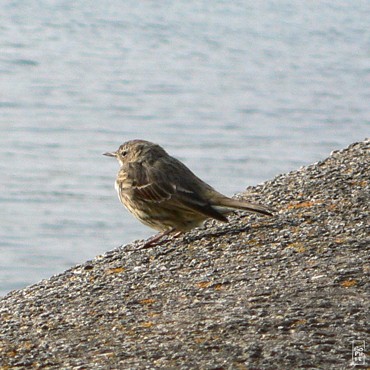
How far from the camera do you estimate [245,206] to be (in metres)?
7.96

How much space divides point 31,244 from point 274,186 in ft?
27.1

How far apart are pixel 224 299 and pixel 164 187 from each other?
200 cm

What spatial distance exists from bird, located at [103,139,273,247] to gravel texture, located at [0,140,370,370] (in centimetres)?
18

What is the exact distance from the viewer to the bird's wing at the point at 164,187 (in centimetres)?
837

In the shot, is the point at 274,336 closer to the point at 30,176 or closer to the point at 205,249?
the point at 205,249

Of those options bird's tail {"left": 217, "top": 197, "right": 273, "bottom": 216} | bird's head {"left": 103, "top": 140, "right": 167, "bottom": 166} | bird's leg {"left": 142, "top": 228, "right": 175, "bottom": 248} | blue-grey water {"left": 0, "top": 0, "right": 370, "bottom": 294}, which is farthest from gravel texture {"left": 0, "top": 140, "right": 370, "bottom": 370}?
blue-grey water {"left": 0, "top": 0, "right": 370, "bottom": 294}

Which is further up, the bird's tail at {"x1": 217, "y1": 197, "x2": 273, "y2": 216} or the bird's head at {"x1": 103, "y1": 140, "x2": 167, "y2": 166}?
the bird's head at {"x1": 103, "y1": 140, "x2": 167, "y2": 166}

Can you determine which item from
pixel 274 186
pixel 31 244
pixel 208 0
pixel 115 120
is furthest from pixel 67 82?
pixel 274 186

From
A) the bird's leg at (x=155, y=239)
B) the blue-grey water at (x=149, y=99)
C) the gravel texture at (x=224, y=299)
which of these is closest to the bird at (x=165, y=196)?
the bird's leg at (x=155, y=239)

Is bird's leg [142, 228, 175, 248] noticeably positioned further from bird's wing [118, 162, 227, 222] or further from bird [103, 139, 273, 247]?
bird's wing [118, 162, 227, 222]

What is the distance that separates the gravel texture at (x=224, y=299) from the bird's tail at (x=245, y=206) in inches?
7.6

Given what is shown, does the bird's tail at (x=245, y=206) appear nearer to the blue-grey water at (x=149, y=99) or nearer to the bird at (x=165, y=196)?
the bird at (x=165, y=196)

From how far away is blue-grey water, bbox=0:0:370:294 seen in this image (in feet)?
60.4

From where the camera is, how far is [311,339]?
600 centimetres
